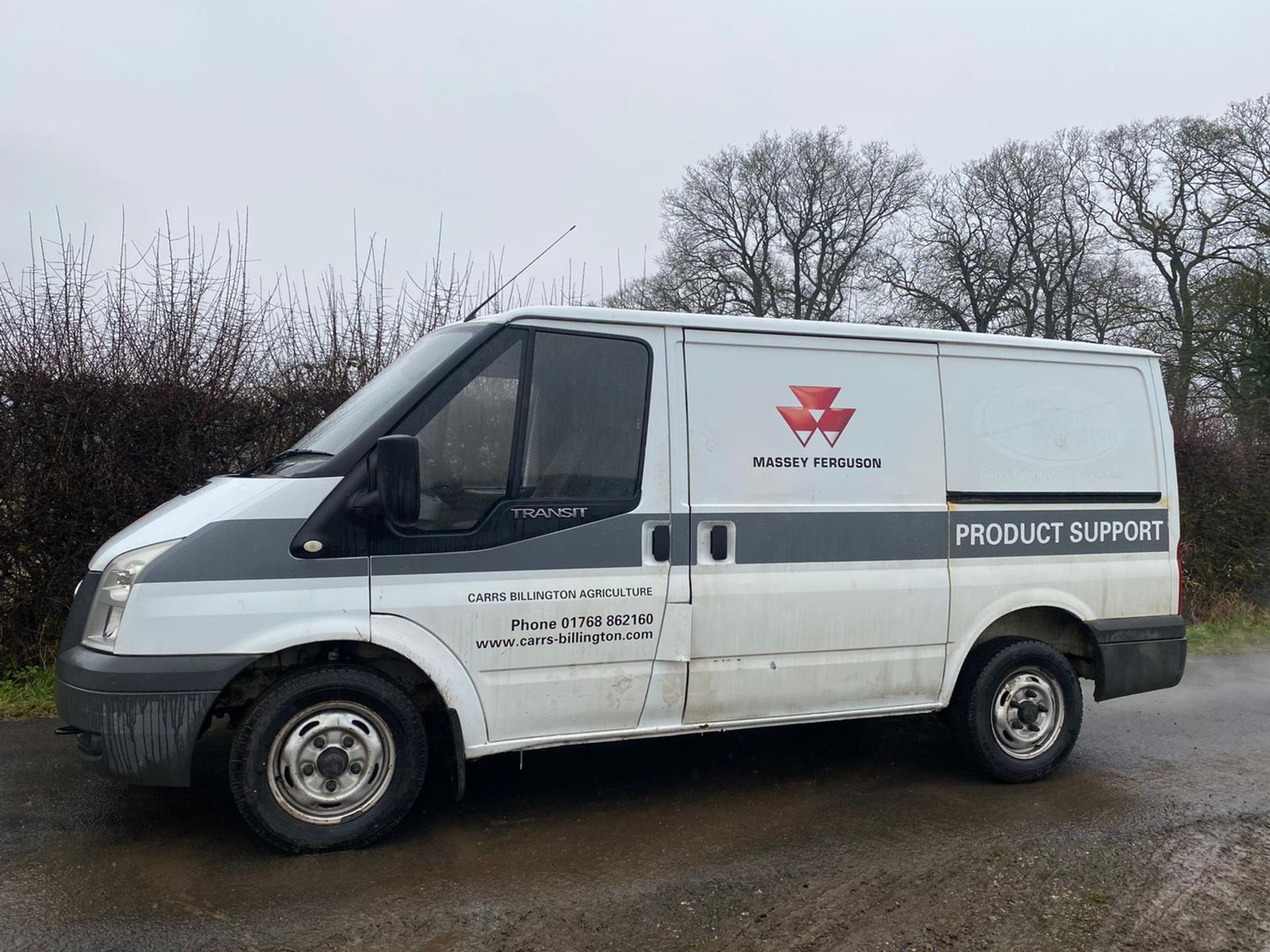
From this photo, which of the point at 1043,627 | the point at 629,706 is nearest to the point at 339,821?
the point at 629,706

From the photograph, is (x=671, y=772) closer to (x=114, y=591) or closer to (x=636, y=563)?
(x=636, y=563)

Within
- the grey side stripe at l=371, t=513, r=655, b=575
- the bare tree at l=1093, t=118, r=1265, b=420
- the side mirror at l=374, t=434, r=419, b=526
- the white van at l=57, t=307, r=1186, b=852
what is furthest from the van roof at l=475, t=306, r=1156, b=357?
the bare tree at l=1093, t=118, r=1265, b=420

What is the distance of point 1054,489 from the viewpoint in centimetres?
536

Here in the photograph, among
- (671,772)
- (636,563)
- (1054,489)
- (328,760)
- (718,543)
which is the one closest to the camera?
(328,760)

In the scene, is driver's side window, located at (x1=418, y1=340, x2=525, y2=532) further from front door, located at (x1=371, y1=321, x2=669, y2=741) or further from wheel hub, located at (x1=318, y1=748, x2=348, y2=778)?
wheel hub, located at (x1=318, y1=748, x2=348, y2=778)

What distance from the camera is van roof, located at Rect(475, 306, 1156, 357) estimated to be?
4570 millimetres

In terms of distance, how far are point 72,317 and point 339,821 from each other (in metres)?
4.92

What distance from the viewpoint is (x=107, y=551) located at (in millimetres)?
4219

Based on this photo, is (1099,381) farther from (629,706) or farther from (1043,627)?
(629,706)

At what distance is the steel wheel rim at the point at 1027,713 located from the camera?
534cm

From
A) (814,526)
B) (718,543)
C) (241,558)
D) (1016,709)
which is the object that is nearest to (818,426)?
(814,526)

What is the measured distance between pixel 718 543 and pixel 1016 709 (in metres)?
2.01

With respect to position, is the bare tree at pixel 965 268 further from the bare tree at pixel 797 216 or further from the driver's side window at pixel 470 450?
the driver's side window at pixel 470 450

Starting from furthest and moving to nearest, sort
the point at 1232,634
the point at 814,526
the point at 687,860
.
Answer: the point at 1232,634 → the point at 814,526 → the point at 687,860
